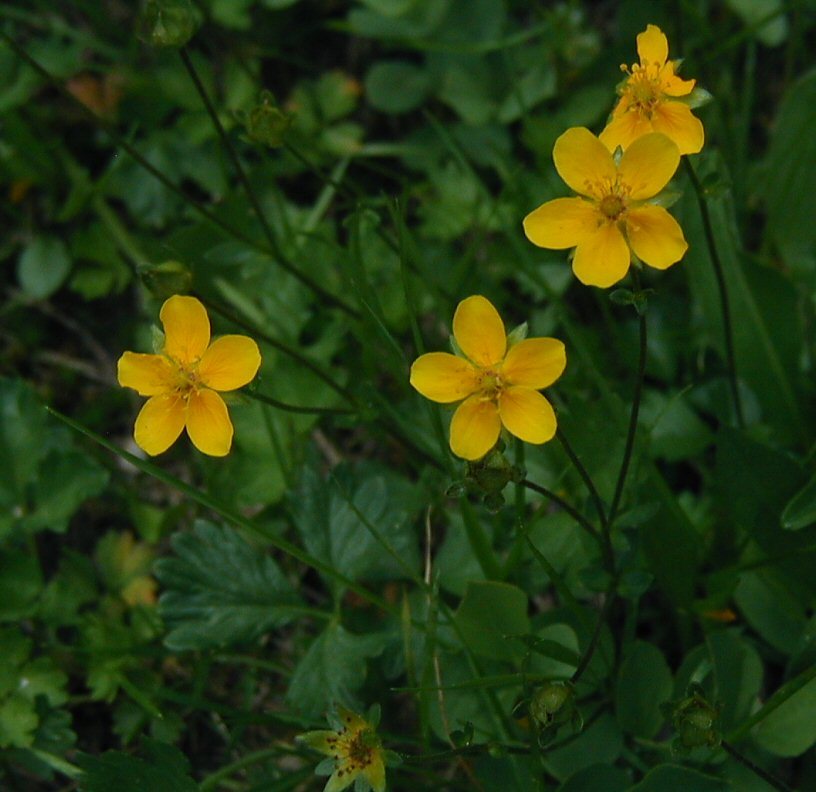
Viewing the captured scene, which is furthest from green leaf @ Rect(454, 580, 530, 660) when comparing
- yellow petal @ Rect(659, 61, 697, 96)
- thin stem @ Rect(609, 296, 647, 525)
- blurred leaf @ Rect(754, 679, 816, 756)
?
yellow petal @ Rect(659, 61, 697, 96)

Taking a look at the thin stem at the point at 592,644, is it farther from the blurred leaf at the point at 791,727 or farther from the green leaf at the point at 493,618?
the blurred leaf at the point at 791,727

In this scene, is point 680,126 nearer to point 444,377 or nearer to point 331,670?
point 444,377

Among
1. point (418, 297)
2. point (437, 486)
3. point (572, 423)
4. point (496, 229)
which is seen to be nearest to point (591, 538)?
point (572, 423)

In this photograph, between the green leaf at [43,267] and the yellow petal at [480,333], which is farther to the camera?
the green leaf at [43,267]

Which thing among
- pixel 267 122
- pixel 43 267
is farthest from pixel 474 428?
pixel 43 267

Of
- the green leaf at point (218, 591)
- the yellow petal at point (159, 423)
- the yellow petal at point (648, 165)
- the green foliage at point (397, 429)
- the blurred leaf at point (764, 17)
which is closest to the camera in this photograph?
the yellow petal at point (648, 165)

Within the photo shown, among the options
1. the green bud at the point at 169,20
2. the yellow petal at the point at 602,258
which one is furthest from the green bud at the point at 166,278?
the yellow petal at the point at 602,258

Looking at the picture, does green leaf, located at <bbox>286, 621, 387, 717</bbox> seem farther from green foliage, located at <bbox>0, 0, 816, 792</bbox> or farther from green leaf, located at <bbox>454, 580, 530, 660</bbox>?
green leaf, located at <bbox>454, 580, 530, 660</bbox>
